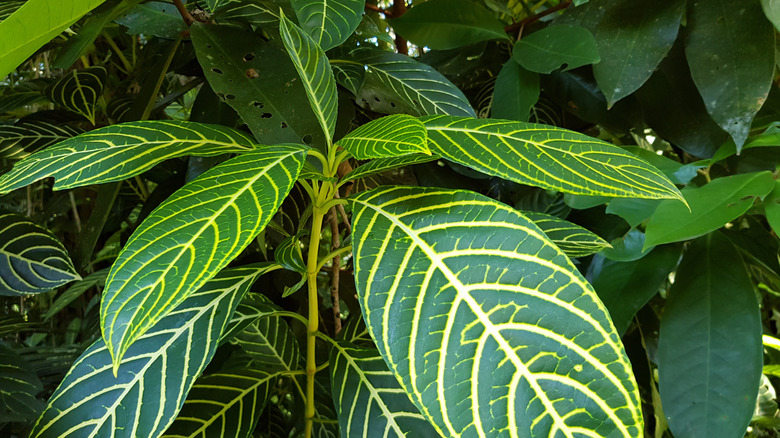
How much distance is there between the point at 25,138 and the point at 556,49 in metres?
0.98

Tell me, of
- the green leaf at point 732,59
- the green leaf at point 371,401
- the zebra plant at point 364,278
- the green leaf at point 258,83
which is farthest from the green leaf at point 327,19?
the green leaf at point 732,59

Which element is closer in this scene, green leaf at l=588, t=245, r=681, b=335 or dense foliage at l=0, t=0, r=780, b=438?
dense foliage at l=0, t=0, r=780, b=438

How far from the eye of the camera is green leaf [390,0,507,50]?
952 mm

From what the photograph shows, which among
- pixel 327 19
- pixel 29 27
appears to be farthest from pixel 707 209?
pixel 29 27

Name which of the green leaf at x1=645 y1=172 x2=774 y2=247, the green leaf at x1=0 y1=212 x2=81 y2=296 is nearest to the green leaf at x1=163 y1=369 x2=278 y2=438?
the green leaf at x1=0 y1=212 x2=81 y2=296

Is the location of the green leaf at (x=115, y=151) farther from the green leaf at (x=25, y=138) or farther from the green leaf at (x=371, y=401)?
the green leaf at (x=25, y=138)

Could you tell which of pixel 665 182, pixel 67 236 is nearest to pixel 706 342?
pixel 665 182

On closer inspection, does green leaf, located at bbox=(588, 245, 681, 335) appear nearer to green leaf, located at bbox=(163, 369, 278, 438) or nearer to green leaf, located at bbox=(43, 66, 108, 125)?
green leaf, located at bbox=(163, 369, 278, 438)

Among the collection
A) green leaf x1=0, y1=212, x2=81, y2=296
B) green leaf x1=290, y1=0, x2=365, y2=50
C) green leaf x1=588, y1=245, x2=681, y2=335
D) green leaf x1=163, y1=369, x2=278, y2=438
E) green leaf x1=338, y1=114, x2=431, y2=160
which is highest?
green leaf x1=290, y1=0, x2=365, y2=50

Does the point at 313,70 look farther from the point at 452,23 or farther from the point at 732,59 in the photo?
the point at 732,59

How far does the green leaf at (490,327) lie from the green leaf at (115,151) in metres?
0.22

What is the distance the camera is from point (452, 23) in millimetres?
962

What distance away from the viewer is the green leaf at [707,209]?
0.61 metres

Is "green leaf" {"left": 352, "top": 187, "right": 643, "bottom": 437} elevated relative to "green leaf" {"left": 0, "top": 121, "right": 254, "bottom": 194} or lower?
lower
